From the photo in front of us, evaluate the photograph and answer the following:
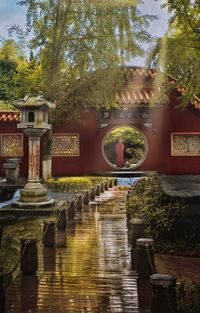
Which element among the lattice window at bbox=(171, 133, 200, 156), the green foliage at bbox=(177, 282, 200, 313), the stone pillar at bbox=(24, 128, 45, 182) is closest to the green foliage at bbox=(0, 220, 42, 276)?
the stone pillar at bbox=(24, 128, 45, 182)

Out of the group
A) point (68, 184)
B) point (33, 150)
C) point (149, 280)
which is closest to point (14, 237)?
point (149, 280)

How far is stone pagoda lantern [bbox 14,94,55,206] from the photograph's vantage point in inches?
454

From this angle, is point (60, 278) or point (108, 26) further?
point (108, 26)

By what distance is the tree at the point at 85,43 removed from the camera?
16.0m

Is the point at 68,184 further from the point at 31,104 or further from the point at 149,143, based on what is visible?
the point at 149,143

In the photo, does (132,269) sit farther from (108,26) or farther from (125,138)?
(125,138)

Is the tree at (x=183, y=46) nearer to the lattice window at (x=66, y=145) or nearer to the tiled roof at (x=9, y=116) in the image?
the lattice window at (x=66, y=145)

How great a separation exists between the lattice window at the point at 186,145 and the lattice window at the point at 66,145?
4.83 metres

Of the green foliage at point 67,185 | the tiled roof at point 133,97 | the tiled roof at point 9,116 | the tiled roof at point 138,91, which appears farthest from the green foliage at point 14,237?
the tiled roof at point 138,91

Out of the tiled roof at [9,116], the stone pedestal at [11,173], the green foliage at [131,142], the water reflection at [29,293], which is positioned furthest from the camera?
the green foliage at [131,142]

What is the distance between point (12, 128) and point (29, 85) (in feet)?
12.1

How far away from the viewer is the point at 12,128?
1877 centimetres

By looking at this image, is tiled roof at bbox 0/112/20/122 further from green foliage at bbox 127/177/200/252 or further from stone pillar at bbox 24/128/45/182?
green foliage at bbox 127/177/200/252

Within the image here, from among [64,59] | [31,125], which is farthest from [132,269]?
[64,59]
